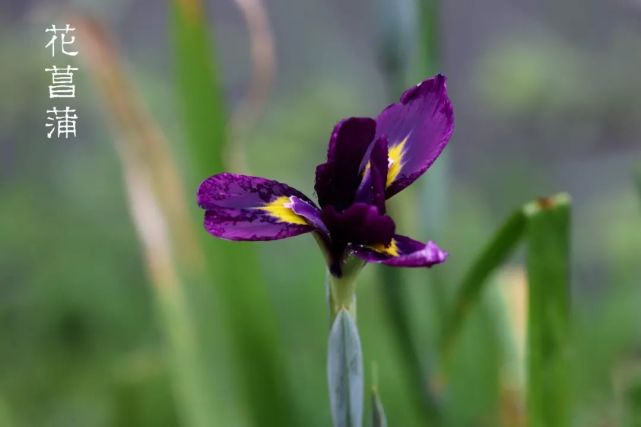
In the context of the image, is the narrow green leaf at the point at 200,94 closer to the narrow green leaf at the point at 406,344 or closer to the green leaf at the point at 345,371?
the narrow green leaf at the point at 406,344

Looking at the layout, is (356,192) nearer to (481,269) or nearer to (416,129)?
Result: (416,129)

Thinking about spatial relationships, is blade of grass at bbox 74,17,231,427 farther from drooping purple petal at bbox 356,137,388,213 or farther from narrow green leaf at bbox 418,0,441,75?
drooping purple petal at bbox 356,137,388,213

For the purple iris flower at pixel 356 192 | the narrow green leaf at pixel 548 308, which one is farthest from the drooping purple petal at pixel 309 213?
the narrow green leaf at pixel 548 308

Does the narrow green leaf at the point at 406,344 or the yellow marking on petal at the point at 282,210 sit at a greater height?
the yellow marking on petal at the point at 282,210

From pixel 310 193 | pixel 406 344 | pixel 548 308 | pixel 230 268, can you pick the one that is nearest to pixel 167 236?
pixel 230 268

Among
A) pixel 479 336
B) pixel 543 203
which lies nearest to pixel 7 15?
pixel 479 336

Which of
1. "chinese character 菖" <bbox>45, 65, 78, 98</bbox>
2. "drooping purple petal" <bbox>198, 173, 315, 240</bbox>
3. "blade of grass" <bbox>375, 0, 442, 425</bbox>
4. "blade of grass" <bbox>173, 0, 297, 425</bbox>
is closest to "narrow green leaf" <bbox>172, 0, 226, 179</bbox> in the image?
"blade of grass" <bbox>173, 0, 297, 425</bbox>
